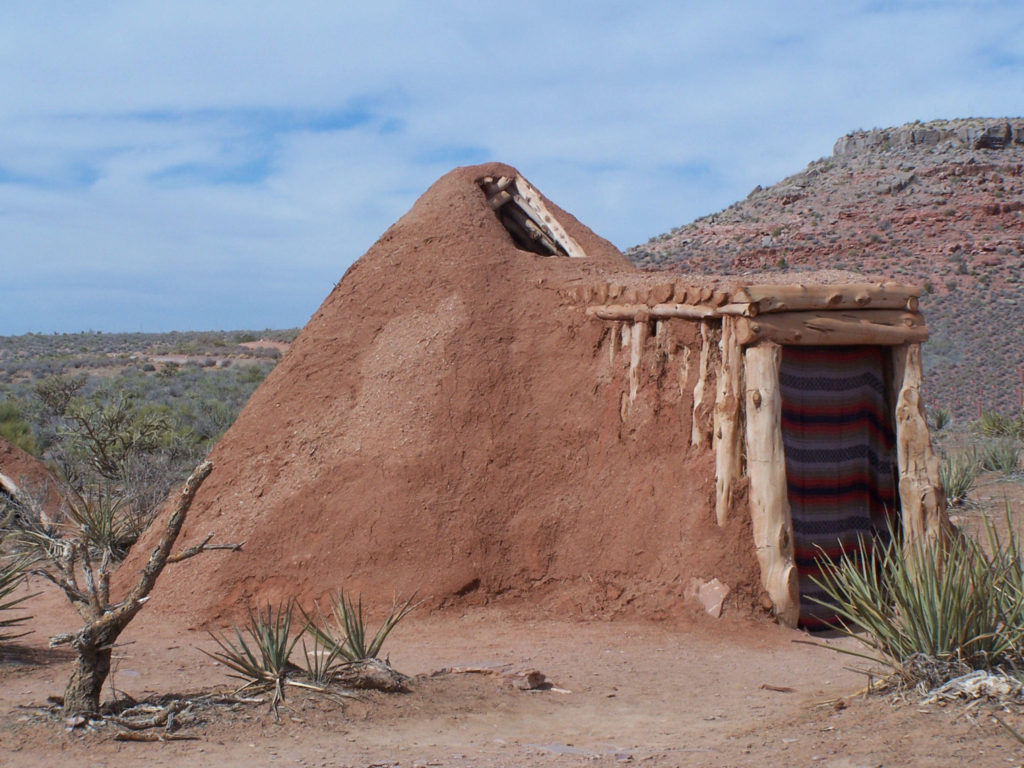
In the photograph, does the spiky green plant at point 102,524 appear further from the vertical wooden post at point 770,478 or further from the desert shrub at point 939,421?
the desert shrub at point 939,421

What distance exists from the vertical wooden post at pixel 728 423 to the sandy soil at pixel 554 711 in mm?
755

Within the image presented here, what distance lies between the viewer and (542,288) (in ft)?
24.3

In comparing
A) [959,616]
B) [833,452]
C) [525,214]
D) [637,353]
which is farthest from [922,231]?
[959,616]

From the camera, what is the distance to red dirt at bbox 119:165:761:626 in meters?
6.34

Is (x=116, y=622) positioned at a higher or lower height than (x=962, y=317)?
lower

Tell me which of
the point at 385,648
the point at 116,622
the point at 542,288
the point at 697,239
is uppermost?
the point at 697,239

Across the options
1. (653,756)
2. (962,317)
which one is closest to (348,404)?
(653,756)

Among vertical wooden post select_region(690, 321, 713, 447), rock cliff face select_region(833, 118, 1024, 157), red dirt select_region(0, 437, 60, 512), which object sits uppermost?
rock cliff face select_region(833, 118, 1024, 157)

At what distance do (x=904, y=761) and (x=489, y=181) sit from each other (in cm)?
624

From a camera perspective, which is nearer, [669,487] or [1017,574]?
[1017,574]

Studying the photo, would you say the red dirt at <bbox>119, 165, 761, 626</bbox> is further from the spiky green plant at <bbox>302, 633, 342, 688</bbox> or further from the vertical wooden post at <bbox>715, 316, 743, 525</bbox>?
the spiky green plant at <bbox>302, 633, 342, 688</bbox>

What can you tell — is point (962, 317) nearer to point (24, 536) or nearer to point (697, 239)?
point (697, 239)

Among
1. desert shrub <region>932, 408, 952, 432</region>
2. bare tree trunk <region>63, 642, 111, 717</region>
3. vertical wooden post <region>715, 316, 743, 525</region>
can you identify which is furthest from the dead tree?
desert shrub <region>932, 408, 952, 432</region>

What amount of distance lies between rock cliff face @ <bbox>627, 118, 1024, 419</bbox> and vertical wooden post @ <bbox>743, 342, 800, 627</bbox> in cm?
2125
